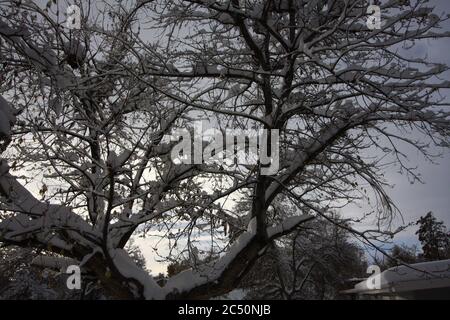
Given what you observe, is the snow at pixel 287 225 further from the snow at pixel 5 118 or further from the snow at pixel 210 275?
the snow at pixel 5 118

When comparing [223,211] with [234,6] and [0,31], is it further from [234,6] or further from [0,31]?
[0,31]

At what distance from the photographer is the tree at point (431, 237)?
37.9m

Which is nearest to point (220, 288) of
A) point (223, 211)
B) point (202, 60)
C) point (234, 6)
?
point (223, 211)

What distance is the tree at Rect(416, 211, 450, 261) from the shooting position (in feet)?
124

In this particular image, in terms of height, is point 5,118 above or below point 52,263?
above

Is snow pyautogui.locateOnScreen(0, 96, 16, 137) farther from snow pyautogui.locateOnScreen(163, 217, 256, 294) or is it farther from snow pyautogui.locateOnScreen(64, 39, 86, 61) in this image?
snow pyautogui.locateOnScreen(163, 217, 256, 294)

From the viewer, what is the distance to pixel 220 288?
6.11 metres

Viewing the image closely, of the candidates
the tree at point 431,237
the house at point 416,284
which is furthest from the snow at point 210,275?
the tree at point 431,237

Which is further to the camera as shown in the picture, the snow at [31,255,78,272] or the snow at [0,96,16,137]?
the snow at [31,255,78,272]

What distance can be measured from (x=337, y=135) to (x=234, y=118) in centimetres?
179

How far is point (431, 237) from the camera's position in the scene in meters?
38.4

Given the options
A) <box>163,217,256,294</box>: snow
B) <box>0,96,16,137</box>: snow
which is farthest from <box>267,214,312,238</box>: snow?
<box>0,96,16,137</box>: snow

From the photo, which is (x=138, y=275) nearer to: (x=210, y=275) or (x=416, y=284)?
(x=210, y=275)

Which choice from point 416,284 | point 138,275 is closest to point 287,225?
point 138,275
